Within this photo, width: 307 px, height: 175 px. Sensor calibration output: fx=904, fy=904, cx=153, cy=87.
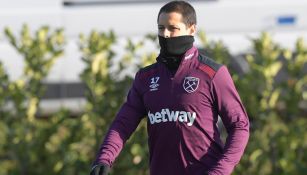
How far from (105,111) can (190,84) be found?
8.31 ft

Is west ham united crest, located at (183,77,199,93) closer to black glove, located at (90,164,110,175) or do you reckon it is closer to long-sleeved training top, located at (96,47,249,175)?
long-sleeved training top, located at (96,47,249,175)

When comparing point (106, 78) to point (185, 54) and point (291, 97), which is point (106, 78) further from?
point (185, 54)

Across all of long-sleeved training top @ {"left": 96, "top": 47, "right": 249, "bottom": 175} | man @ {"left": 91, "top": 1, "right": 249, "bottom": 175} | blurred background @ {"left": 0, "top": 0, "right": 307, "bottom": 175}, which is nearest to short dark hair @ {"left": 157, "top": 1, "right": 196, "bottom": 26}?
man @ {"left": 91, "top": 1, "right": 249, "bottom": 175}

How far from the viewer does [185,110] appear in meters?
3.85

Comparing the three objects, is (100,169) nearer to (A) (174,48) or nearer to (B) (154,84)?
(B) (154,84)

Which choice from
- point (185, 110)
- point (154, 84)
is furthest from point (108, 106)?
point (185, 110)

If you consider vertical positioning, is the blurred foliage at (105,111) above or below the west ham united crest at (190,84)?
below

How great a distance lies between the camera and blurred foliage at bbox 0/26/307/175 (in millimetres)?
6133

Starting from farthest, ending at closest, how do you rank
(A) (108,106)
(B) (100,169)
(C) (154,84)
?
(A) (108,106)
(C) (154,84)
(B) (100,169)

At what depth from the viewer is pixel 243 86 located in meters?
6.20

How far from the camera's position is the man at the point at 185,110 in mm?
3828

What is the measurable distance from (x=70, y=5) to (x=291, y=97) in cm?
227

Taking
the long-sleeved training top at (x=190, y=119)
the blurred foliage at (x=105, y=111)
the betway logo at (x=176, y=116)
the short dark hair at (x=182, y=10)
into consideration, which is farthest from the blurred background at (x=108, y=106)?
the short dark hair at (x=182, y=10)

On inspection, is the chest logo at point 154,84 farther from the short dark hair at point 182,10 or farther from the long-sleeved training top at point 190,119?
the short dark hair at point 182,10
